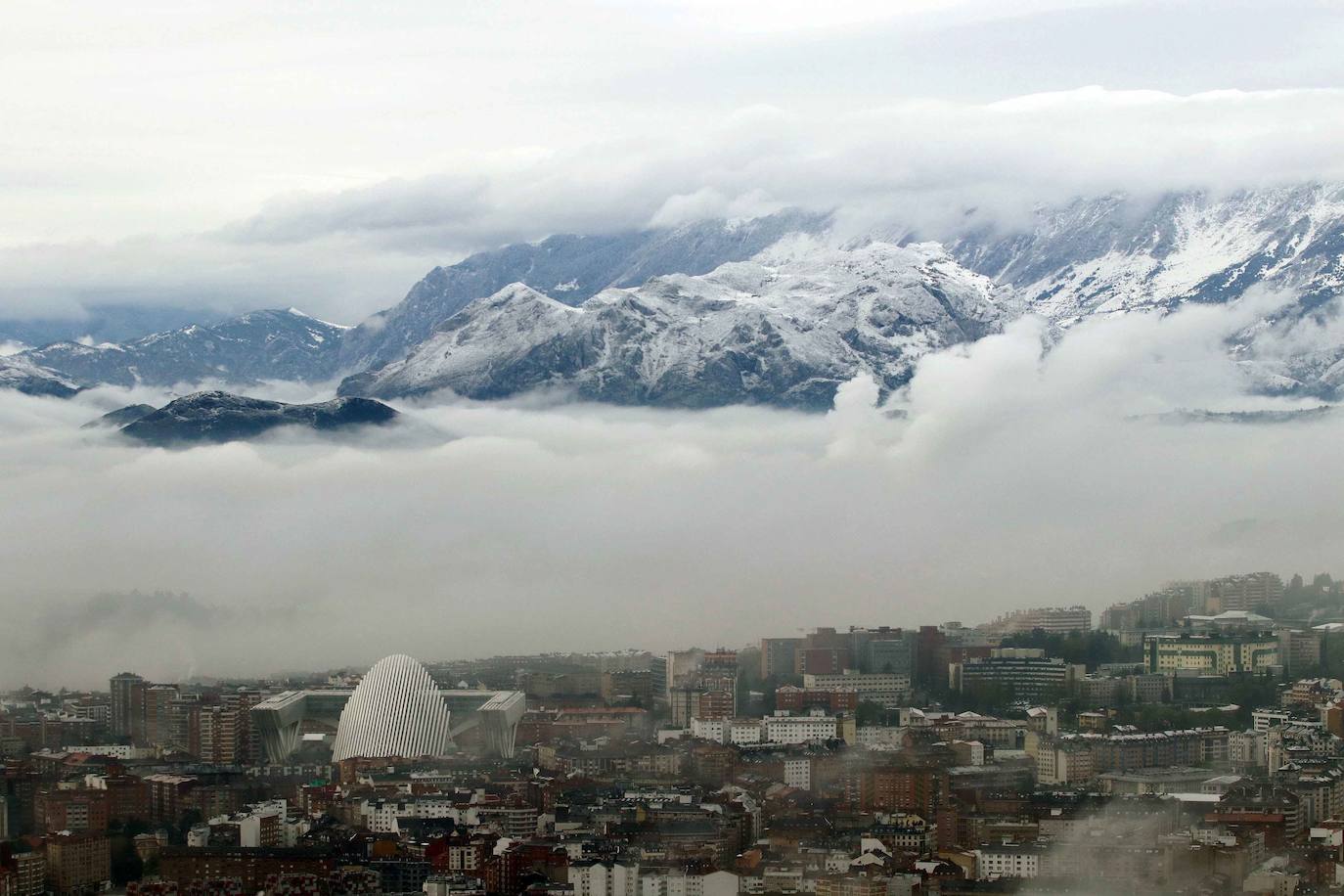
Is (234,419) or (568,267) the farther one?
(568,267)

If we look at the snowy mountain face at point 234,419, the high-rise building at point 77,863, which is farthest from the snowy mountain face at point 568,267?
the high-rise building at point 77,863

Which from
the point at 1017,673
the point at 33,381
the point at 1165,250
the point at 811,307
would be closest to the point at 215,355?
the point at 33,381

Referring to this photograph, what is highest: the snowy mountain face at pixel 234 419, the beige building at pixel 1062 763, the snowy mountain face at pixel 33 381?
the snowy mountain face at pixel 33 381

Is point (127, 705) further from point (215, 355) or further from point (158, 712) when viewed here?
point (215, 355)

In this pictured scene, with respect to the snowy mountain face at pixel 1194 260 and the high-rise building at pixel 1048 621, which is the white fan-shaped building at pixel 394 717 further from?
the snowy mountain face at pixel 1194 260

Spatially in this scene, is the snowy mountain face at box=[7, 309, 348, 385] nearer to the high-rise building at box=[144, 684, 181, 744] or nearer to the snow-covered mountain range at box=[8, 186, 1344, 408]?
the snow-covered mountain range at box=[8, 186, 1344, 408]

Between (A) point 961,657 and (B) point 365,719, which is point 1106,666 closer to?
(A) point 961,657
